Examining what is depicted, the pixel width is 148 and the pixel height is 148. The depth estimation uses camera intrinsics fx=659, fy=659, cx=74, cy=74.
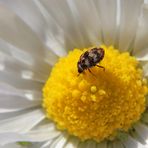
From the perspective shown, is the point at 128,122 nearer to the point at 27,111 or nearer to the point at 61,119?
the point at 61,119

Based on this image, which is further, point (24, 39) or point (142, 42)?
point (24, 39)

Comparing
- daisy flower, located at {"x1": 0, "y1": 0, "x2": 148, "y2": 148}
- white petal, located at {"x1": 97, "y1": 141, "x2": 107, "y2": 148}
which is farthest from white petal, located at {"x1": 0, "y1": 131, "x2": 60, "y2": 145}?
white petal, located at {"x1": 97, "y1": 141, "x2": 107, "y2": 148}

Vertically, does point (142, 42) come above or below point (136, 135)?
above

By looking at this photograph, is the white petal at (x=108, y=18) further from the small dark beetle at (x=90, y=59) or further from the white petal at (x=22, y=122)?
the white petal at (x=22, y=122)

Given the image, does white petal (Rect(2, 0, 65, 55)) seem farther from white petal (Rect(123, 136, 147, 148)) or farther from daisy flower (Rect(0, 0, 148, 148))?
white petal (Rect(123, 136, 147, 148))

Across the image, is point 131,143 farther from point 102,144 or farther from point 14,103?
point 14,103

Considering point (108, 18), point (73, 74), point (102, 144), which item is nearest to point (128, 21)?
point (108, 18)
